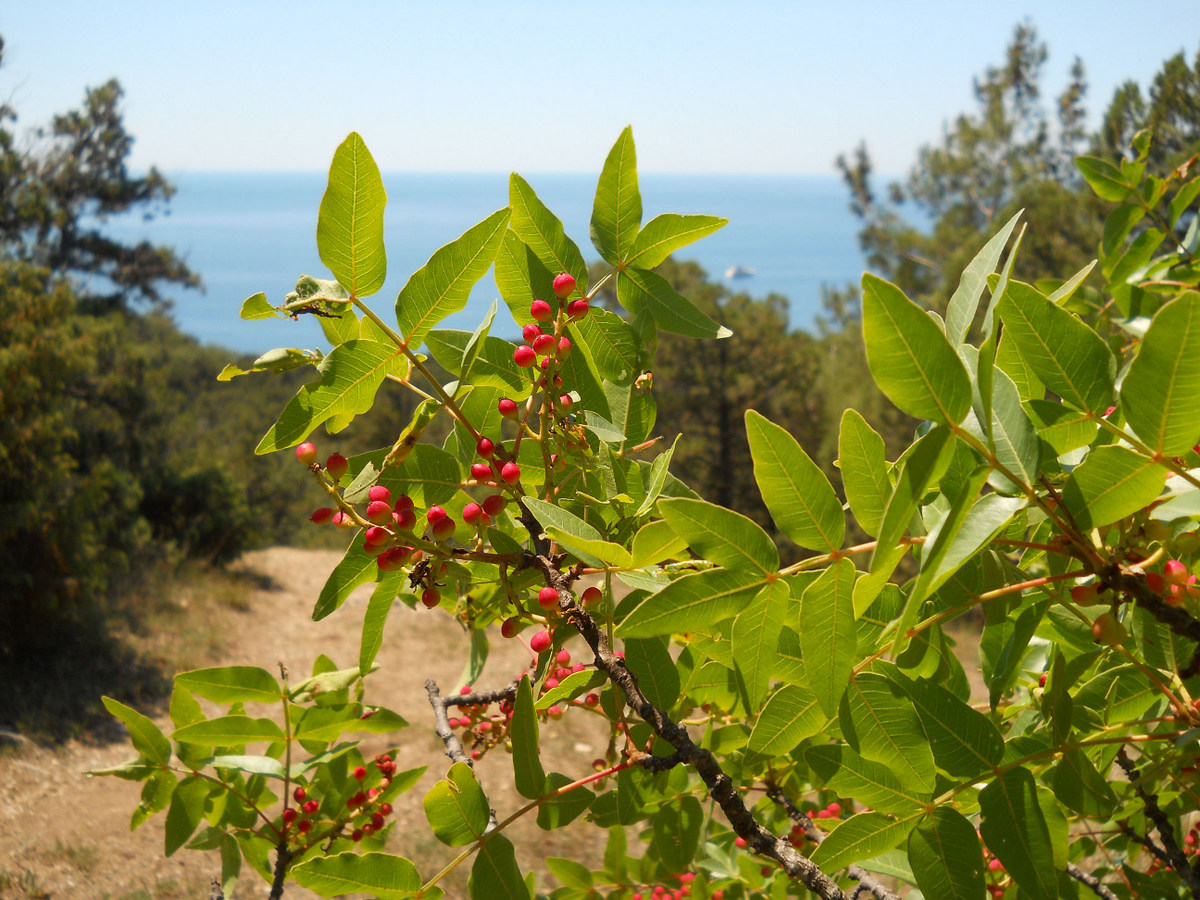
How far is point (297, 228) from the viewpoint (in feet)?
166

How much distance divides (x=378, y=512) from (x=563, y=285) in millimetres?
264

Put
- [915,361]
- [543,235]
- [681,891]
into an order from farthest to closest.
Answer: [681,891], [543,235], [915,361]

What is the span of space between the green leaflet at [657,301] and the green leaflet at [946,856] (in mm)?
473

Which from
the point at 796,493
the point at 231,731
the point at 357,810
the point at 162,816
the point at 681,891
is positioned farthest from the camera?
the point at 162,816

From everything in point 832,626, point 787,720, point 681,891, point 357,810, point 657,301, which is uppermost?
point 657,301

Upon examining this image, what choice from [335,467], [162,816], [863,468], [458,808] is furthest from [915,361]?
[162,816]

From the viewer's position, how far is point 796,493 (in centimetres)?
55

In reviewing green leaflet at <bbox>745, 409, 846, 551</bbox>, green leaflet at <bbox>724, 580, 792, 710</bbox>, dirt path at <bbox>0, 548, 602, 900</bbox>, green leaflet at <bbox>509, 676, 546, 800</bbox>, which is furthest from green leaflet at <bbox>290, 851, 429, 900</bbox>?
dirt path at <bbox>0, 548, 602, 900</bbox>

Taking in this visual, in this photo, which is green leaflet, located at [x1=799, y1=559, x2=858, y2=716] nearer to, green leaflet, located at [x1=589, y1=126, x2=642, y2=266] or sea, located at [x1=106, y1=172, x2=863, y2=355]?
green leaflet, located at [x1=589, y1=126, x2=642, y2=266]

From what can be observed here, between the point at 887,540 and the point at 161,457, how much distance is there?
1186 cm

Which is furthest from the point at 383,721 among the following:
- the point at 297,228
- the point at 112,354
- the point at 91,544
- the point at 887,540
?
the point at 297,228

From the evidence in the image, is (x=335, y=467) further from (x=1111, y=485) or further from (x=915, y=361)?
(x=1111, y=485)

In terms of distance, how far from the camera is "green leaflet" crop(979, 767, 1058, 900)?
22.9 inches

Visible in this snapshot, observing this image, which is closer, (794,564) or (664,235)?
(794,564)
